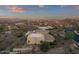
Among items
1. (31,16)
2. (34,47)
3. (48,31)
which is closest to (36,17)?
(31,16)

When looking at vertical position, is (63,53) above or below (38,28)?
below
